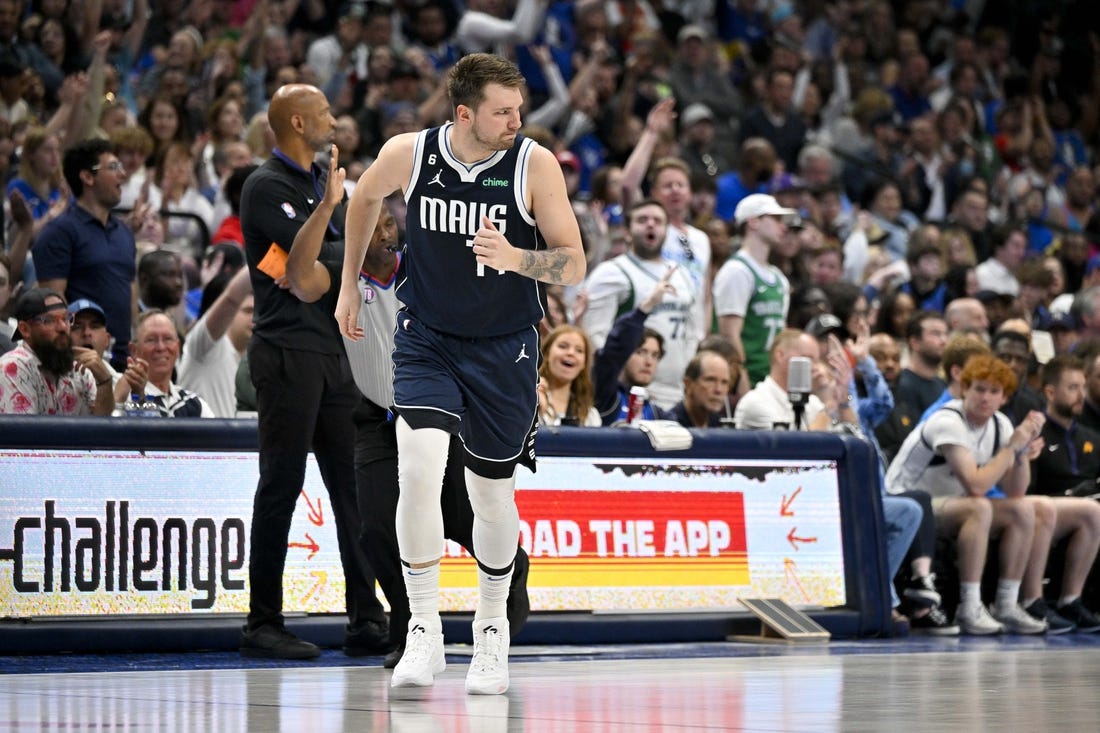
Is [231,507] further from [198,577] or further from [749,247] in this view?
[749,247]

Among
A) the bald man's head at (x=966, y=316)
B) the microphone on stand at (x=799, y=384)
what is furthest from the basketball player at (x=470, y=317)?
the bald man's head at (x=966, y=316)

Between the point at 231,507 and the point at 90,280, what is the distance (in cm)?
235

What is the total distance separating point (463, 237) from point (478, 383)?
1.69 ft

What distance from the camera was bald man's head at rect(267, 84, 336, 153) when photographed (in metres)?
7.59

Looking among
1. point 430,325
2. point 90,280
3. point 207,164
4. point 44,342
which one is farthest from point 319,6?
point 430,325

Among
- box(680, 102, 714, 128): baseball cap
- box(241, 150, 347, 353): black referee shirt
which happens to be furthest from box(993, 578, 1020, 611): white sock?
box(680, 102, 714, 128): baseball cap

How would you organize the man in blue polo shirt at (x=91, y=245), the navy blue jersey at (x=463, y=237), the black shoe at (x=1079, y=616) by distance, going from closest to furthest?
the navy blue jersey at (x=463, y=237) < the man in blue polo shirt at (x=91, y=245) < the black shoe at (x=1079, y=616)

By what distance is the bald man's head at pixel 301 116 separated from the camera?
7.59m

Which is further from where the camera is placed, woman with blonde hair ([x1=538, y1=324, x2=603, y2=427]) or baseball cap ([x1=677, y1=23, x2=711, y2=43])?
baseball cap ([x1=677, y1=23, x2=711, y2=43])

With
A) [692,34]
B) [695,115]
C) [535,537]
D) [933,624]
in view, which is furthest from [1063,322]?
[535,537]

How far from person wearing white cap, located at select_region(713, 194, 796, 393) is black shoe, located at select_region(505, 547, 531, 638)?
16.3 feet

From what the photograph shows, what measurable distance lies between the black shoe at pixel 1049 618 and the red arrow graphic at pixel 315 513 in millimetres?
4539

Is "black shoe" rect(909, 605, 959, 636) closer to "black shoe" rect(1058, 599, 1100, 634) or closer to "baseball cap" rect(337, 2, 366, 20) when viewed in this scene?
"black shoe" rect(1058, 599, 1100, 634)

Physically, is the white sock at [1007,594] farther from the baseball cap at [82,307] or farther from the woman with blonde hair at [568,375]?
the baseball cap at [82,307]
